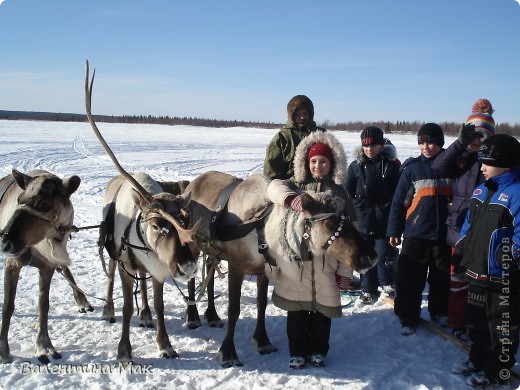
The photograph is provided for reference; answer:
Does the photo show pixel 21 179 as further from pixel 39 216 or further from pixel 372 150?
pixel 372 150

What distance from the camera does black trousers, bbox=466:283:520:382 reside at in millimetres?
3297

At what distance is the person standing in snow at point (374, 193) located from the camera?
17.4ft

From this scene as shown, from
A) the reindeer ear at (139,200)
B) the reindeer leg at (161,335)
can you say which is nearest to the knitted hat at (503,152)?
the reindeer ear at (139,200)

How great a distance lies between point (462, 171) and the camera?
4.25 meters

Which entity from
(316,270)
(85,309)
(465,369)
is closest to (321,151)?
(316,270)

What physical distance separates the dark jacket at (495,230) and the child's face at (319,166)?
1.31 meters

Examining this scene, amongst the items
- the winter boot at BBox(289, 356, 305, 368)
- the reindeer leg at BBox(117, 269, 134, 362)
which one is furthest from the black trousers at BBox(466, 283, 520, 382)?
the reindeer leg at BBox(117, 269, 134, 362)

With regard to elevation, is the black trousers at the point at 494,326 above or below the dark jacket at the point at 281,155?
below

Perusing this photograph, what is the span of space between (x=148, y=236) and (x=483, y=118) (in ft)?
11.7

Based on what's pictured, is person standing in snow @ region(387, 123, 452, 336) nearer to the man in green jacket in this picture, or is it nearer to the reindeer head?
the man in green jacket

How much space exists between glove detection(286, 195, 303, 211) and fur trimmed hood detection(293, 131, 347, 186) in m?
0.48

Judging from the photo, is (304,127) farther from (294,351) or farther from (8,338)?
(8,338)

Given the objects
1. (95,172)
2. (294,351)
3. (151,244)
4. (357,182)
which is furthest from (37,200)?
(95,172)

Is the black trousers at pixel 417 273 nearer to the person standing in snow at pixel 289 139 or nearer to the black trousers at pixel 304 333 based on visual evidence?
the person standing in snow at pixel 289 139
